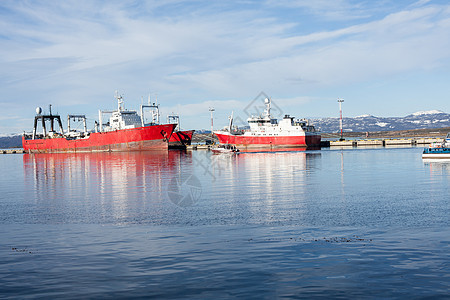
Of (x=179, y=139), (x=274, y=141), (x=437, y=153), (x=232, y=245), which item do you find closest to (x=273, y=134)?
(x=274, y=141)

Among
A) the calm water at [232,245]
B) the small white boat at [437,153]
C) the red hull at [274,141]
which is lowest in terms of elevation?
the calm water at [232,245]

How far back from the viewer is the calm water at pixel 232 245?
12.4 m

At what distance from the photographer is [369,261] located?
14.3 metres

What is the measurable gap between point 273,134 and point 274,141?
8.06ft

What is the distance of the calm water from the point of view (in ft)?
40.8

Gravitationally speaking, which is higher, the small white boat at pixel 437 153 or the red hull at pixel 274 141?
the red hull at pixel 274 141

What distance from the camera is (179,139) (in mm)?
137375

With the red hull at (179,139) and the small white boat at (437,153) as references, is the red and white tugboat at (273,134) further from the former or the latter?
the small white boat at (437,153)

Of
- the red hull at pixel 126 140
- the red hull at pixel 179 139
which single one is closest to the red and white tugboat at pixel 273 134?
the red hull at pixel 179 139

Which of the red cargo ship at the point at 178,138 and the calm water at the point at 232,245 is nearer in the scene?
the calm water at the point at 232,245

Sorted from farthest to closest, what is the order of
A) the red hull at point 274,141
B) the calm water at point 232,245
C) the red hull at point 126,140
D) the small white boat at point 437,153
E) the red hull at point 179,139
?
1. the red hull at point 179,139
2. the red hull at point 126,140
3. the red hull at point 274,141
4. the small white boat at point 437,153
5. the calm water at point 232,245

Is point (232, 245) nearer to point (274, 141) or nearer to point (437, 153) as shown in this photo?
point (437, 153)

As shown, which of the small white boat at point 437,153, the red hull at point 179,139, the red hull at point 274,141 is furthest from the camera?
the red hull at point 179,139

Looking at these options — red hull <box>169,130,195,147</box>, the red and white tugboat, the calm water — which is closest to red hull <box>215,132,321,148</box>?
the red and white tugboat
